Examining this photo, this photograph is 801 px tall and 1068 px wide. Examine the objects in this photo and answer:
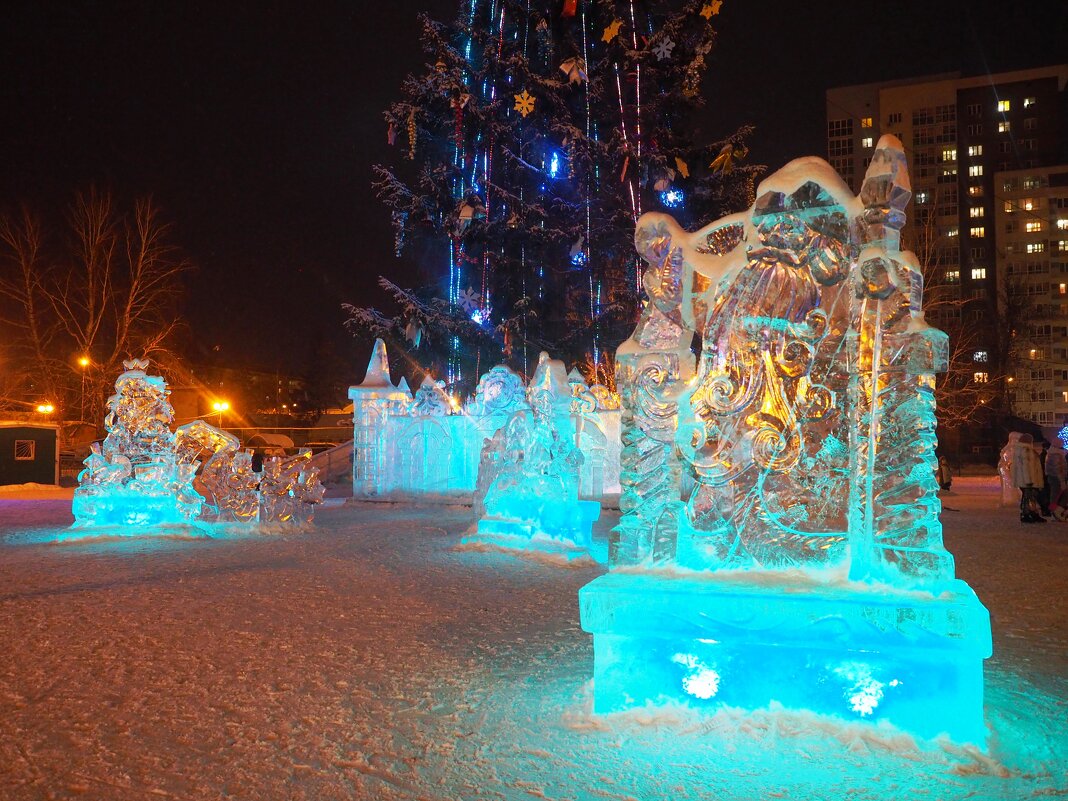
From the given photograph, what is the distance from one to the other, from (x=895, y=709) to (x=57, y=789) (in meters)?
3.65

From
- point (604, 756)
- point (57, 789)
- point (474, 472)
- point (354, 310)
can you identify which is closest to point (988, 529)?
point (474, 472)

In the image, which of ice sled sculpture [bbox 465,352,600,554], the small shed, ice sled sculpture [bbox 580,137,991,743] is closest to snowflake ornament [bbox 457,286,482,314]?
the small shed

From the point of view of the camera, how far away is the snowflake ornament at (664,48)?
79.2ft

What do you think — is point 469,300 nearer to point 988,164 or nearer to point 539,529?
point 539,529

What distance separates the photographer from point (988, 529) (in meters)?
12.9

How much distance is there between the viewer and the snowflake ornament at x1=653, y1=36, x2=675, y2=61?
79.2 ft

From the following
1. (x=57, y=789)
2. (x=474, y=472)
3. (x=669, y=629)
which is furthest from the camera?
(x=474, y=472)

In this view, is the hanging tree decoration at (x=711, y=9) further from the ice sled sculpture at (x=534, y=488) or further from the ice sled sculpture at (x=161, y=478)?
the ice sled sculpture at (x=161, y=478)

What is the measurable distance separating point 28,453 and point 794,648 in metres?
25.2

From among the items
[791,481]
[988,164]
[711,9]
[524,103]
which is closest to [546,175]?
[524,103]

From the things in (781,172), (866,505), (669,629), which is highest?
(781,172)

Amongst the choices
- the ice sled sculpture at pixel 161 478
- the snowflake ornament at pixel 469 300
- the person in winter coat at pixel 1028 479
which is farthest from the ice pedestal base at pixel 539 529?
the snowflake ornament at pixel 469 300

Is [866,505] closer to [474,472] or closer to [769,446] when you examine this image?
[769,446]

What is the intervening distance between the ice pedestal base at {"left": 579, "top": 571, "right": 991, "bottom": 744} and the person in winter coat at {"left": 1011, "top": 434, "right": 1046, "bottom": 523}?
1157cm
